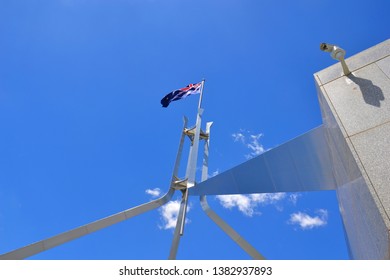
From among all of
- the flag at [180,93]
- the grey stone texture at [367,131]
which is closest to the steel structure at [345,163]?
the grey stone texture at [367,131]

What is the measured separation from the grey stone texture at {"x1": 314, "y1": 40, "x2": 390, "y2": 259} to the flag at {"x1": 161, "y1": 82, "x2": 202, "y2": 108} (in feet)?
41.3

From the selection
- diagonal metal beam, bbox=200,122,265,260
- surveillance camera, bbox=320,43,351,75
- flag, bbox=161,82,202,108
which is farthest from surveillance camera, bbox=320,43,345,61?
flag, bbox=161,82,202,108

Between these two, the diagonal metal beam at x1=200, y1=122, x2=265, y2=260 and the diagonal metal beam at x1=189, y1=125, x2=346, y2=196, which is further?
the diagonal metal beam at x1=200, y1=122, x2=265, y2=260

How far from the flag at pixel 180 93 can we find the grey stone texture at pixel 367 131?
12.6 m

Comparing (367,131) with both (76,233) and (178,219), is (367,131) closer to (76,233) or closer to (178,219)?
(178,219)

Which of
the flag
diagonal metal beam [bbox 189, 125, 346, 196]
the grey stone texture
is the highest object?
the flag

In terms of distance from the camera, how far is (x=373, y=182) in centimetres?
437

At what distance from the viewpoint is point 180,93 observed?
19.0m

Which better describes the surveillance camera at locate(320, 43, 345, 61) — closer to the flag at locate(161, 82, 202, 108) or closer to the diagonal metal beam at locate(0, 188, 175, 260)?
the diagonal metal beam at locate(0, 188, 175, 260)

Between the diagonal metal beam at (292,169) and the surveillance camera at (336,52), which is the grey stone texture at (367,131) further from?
the diagonal metal beam at (292,169)

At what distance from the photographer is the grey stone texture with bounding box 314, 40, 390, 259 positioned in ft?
14.2

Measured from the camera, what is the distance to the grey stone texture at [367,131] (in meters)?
4.32

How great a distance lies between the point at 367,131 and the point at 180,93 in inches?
582
